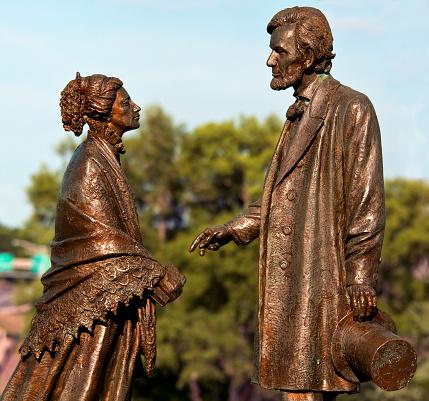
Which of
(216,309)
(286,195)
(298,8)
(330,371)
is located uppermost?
(216,309)

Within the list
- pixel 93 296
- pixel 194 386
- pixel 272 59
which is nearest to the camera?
pixel 272 59

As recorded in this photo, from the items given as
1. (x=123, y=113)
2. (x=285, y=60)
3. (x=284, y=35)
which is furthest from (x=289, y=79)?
(x=123, y=113)

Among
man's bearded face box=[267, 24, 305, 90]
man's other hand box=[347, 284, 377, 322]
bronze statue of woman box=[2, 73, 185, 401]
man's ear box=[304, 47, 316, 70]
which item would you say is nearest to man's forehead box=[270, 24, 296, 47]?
man's bearded face box=[267, 24, 305, 90]

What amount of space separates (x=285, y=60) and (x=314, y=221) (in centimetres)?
112

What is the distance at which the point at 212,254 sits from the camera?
50656 millimetres

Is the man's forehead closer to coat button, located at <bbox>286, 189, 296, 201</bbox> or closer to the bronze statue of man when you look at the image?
the bronze statue of man

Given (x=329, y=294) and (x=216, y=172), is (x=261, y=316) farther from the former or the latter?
(x=216, y=172)

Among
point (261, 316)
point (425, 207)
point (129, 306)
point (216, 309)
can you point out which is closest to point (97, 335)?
point (129, 306)

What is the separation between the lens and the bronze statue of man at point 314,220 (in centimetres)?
1018

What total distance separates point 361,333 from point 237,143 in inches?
1918

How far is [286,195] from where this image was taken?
1046cm

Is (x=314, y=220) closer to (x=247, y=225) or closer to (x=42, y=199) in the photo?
(x=247, y=225)

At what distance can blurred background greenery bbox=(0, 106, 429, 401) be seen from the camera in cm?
4753

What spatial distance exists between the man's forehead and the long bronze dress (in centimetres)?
157
